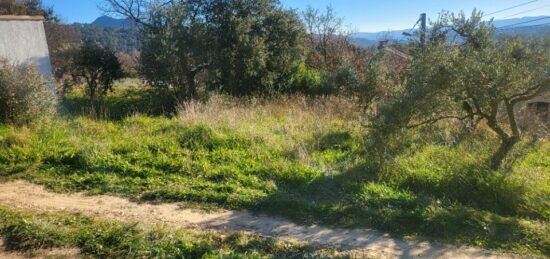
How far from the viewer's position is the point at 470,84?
5.75 metres

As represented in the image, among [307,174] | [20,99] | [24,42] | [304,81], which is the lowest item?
[307,174]

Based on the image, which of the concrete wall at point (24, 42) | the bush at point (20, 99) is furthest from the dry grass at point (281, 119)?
the concrete wall at point (24, 42)

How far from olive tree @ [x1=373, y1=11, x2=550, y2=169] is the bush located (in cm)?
662

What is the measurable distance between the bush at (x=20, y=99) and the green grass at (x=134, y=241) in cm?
442

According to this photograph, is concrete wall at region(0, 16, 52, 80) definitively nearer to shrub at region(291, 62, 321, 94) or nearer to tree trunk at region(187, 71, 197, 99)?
tree trunk at region(187, 71, 197, 99)

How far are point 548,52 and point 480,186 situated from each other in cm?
208

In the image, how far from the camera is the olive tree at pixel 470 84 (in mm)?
5668

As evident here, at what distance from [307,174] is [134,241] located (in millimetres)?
2777

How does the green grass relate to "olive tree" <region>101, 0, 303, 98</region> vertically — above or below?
below

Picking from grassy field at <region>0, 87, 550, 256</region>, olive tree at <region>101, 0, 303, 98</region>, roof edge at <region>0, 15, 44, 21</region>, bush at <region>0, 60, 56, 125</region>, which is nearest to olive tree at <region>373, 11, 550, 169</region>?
grassy field at <region>0, 87, 550, 256</region>

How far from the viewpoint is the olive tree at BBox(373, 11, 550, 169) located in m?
5.67

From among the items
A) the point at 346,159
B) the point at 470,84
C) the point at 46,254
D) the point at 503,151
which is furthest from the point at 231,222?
the point at 503,151

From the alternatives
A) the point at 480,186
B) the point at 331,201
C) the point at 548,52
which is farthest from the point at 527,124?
the point at 331,201

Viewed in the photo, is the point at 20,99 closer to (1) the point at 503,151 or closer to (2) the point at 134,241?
(2) the point at 134,241
